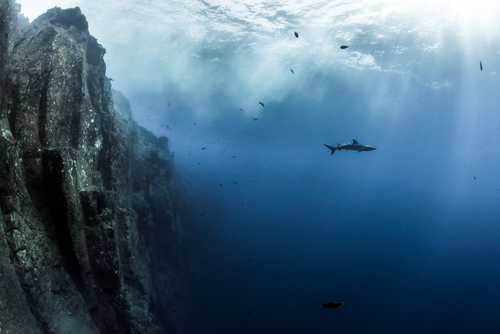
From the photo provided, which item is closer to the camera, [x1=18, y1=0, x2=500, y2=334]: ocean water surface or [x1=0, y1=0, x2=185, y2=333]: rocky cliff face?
[x1=0, y1=0, x2=185, y2=333]: rocky cliff face

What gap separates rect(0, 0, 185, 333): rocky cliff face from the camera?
4098 mm

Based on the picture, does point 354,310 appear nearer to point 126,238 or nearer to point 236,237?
point 236,237

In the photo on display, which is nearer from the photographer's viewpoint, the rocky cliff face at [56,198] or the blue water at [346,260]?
the rocky cliff face at [56,198]

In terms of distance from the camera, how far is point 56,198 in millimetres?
4812

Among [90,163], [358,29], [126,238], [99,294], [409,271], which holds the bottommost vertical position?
[409,271]

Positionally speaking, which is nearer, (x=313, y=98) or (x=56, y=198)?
(x=56, y=198)

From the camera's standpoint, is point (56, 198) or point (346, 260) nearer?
point (56, 198)

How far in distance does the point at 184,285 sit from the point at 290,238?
1680cm

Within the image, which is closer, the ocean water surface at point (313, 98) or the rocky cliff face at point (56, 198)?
the rocky cliff face at point (56, 198)

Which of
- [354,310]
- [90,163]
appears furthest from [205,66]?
[354,310]

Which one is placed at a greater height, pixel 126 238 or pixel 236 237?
pixel 126 238

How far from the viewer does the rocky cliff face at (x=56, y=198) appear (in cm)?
A: 410

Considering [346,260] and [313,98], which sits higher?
[313,98]

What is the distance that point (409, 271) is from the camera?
28266 mm
